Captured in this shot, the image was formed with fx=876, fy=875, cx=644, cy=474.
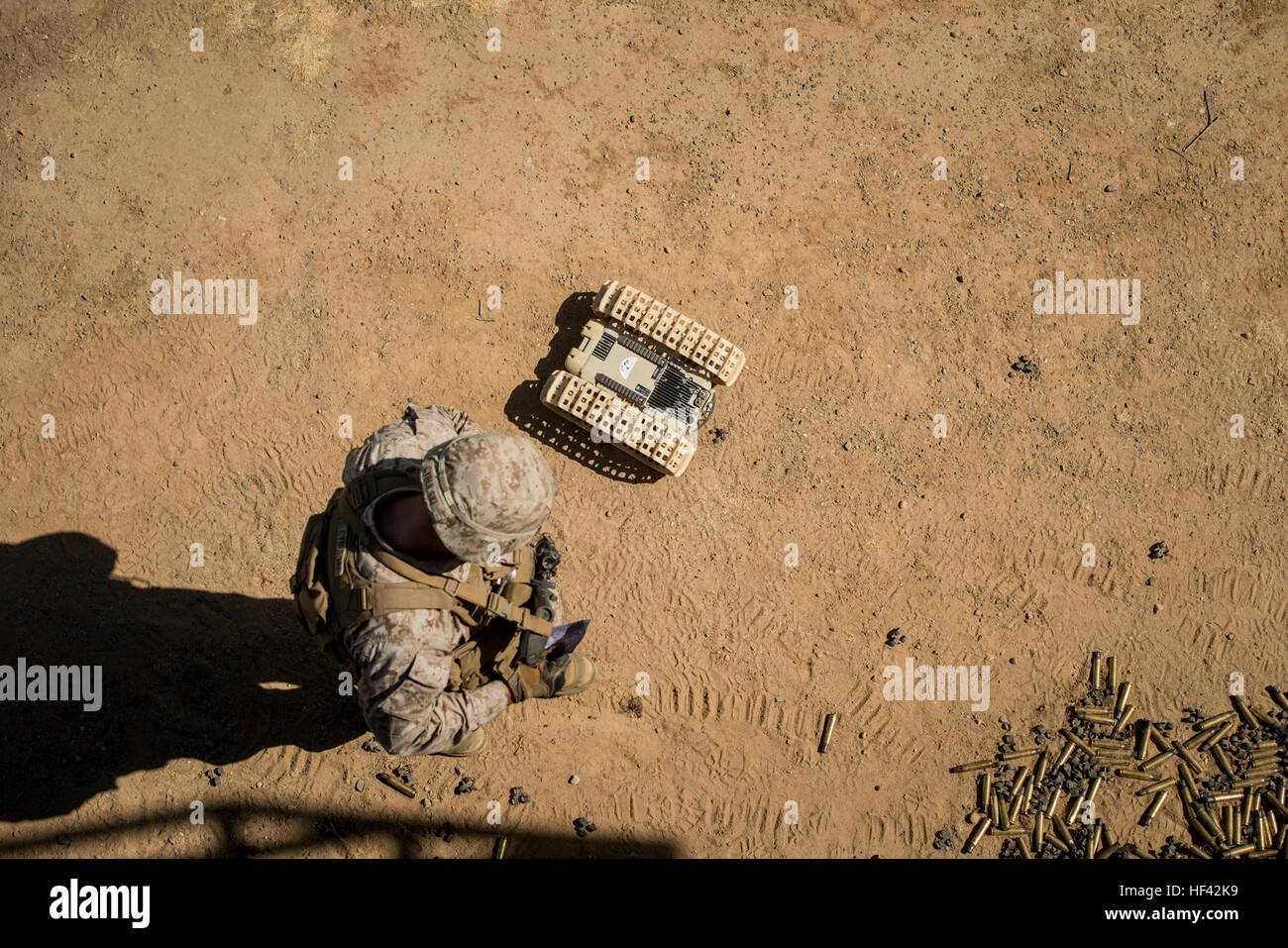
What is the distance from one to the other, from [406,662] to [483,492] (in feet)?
4.22

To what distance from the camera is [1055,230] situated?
916 centimetres

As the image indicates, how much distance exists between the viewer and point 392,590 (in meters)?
5.41

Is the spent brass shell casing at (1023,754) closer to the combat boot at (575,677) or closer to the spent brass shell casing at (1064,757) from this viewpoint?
the spent brass shell casing at (1064,757)

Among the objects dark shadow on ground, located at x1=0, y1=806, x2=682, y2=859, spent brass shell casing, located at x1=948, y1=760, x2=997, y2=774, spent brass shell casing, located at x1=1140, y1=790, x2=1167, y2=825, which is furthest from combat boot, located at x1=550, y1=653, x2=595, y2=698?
spent brass shell casing, located at x1=1140, y1=790, x2=1167, y2=825

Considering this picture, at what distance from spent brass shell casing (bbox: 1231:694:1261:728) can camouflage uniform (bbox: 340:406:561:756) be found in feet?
23.7

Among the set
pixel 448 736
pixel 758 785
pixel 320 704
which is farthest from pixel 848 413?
pixel 320 704

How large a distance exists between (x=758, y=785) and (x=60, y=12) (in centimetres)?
1073

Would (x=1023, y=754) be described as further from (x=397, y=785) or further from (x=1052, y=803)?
(x=397, y=785)

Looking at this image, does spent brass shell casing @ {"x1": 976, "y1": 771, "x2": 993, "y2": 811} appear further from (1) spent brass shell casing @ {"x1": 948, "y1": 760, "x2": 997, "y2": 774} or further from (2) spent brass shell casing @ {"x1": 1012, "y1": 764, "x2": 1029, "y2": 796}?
(2) spent brass shell casing @ {"x1": 1012, "y1": 764, "x2": 1029, "y2": 796}

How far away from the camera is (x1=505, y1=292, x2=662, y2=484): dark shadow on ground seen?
8555 millimetres

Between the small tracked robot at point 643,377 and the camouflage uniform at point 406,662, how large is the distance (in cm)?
263

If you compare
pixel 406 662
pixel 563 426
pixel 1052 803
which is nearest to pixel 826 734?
pixel 1052 803

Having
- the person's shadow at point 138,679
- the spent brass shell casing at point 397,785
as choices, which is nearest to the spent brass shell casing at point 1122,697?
the spent brass shell casing at point 397,785

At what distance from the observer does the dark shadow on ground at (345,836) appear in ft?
25.9
